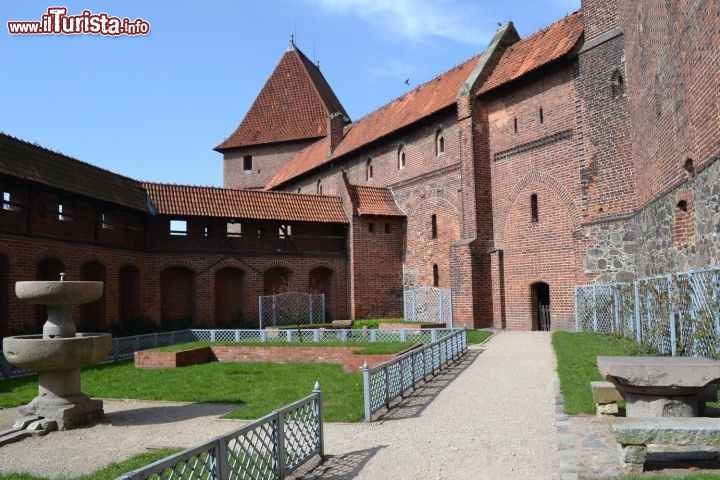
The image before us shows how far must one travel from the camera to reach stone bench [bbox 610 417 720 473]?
17.0ft

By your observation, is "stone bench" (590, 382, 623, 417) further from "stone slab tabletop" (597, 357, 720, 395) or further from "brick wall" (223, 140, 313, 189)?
"brick wall" (223, 140, 313, 189)

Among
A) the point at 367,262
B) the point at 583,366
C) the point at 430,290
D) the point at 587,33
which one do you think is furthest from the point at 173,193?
the point at 583,366

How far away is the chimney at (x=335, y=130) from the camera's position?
3363cm

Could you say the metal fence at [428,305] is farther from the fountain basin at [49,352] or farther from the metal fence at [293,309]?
the fountain basin at [49,352]

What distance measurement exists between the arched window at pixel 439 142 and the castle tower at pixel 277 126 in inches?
644

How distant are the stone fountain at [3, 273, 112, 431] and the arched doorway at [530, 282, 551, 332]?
15.1 m

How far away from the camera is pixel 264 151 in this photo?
137ft

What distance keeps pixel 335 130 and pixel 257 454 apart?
29329 millimetres

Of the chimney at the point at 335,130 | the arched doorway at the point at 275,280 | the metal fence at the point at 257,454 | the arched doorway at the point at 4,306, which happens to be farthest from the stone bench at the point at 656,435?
the chimney at the point at 335,130

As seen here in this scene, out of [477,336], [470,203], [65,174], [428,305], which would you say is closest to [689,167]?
[477,336]

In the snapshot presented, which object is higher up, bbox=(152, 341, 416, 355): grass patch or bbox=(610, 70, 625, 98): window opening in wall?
bbox=(610, 70, 625, 98): window opening in wall

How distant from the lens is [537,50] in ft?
69.9

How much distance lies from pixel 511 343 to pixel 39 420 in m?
12.2

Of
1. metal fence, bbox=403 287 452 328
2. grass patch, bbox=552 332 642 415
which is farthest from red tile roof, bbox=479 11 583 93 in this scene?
grass patch, bbox=552 332 642 415
